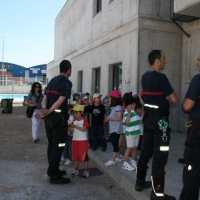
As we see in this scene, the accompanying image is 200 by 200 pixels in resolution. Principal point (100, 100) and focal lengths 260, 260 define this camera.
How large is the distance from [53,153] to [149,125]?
5.83ft

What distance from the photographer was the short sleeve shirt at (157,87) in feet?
10.4

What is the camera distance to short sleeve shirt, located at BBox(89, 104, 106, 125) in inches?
234

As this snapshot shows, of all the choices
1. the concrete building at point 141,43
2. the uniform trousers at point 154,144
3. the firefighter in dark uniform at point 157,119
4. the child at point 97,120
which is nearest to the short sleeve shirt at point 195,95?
the firefighter in dark uniform at point 157,119

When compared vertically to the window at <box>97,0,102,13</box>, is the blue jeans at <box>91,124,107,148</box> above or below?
below

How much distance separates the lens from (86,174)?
15.4 ft

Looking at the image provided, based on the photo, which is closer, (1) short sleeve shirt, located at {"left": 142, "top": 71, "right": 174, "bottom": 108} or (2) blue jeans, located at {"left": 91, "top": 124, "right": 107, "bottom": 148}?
(1) short sleeve shirt, located at {"left": 142, "top": 71, "right": 174, "bottom": 108}

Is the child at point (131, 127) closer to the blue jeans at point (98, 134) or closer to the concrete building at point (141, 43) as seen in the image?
the blue jeans at point (98, 134)

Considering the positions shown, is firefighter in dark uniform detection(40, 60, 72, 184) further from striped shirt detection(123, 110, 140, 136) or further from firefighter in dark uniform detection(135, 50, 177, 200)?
firefighter in dark uniform detection(135, 50, 177, 200)

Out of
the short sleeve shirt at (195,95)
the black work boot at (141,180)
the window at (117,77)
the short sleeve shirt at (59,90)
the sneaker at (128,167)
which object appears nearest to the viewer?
the short sleeve shirt at (195,95)

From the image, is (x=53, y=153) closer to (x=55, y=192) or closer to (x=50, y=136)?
(x=50, y=136)

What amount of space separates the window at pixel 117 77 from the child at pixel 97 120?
3659 mm

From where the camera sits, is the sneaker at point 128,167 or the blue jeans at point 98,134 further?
the blue jeans at point 98,134

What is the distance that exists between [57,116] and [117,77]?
19.9 feet

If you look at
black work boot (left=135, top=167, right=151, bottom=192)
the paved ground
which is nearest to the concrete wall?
black work boot (left=135, top=167, right=151, bottom=192)
